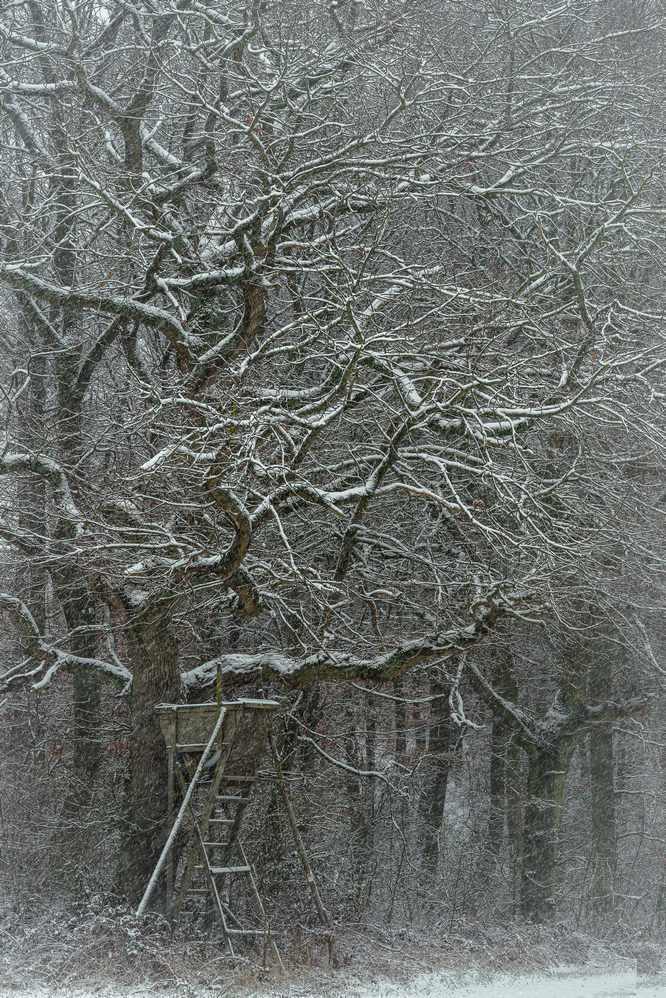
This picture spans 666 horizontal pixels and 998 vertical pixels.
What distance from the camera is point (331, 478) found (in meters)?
12.0

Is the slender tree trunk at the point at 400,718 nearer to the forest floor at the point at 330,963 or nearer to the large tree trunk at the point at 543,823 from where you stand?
the large tree trunk at the point at 543,823

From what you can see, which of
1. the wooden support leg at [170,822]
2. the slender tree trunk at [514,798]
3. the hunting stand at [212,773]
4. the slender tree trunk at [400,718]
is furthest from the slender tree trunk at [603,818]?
the wooden support leg at [170,822]

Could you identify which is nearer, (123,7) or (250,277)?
(250,277)

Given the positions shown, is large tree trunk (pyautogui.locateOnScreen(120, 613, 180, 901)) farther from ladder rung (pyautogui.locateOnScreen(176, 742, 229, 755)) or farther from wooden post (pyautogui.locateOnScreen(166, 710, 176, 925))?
ladder rung (pyautogui.locateOnScreen(176, 742, 229, 755))

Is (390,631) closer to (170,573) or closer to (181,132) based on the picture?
(170,573)

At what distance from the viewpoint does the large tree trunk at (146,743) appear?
1107 centimetres

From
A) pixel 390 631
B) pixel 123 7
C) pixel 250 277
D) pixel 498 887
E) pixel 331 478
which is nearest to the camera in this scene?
pixel 250 277

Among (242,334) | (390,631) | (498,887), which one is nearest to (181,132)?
(242,334)

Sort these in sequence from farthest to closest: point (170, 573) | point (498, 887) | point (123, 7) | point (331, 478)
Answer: point (498, 887) < point (331, 478) < point (123, 7) < point (170, 573)

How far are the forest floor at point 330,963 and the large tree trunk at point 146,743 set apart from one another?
100 cm

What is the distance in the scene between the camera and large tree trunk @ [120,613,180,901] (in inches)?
436

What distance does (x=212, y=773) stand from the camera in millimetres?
11008

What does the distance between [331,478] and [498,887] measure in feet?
31.2

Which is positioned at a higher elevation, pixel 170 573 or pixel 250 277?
pixel 250 277
